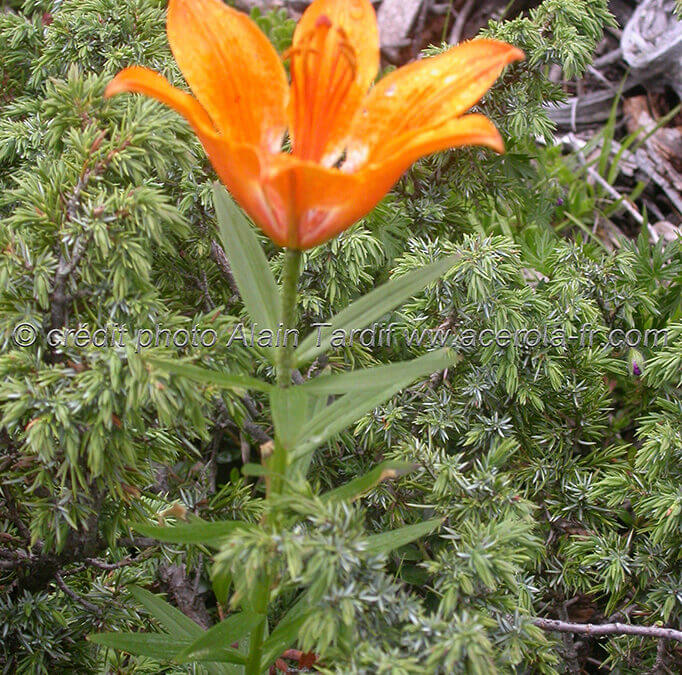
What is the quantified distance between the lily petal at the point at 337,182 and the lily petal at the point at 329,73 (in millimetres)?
159

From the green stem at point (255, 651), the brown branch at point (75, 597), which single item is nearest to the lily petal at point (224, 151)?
the green stem at point (255, 651)

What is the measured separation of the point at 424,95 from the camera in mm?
1091

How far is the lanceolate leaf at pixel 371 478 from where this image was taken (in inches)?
39.6

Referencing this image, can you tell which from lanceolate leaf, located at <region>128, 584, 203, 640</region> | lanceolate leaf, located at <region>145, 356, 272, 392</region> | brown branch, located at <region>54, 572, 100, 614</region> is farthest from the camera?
brown branch, located at <region>54, 572, 100, 614</region>

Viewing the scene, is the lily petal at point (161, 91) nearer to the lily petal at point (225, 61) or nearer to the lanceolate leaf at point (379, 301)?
the lily petal at point (225, 61)

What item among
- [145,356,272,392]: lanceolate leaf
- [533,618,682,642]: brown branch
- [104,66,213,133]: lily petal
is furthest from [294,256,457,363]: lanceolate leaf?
[533,618,682,642]: brown branch

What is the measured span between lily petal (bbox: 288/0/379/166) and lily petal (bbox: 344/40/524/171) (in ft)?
0.09

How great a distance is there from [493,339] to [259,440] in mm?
496

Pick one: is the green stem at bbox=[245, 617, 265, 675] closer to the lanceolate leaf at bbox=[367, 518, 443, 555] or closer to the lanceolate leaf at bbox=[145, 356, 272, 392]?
the lanceolate leaf at bbox=[367, 518, 443, 555]

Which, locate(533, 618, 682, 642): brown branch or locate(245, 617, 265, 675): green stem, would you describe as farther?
locate(533, 618, 682, 642): brown branch

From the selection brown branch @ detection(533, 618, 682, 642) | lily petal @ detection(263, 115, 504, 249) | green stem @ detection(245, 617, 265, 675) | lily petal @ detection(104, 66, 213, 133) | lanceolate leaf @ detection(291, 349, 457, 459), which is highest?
lily petal @ detection(104, 66, 213, 133)

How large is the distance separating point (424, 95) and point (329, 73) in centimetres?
14

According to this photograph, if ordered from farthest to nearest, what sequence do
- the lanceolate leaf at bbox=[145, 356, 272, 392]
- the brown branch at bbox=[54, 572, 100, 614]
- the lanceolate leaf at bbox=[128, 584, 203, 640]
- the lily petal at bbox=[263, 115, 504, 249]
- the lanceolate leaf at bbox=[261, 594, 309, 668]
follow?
the brown branch at bbox=[54, 572, 100, 614] < the lanceolate leaf at bbox=[128, 584, 203, 640] < the lanceolate leaf at bbox=[261, 594, 309, 668] < the lanceolate leaf at bbox=[145, 356, 272, 392] < the lily petal at bbox=[263, 115, 504, 249]

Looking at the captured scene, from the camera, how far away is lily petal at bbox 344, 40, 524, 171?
105 cm
